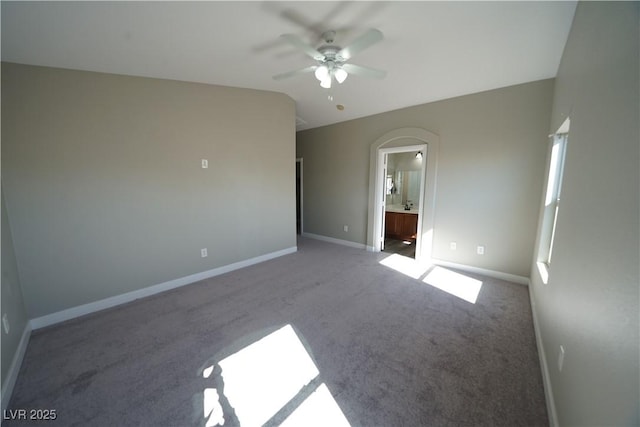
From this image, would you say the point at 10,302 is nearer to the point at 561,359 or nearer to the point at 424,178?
the point at 561,359

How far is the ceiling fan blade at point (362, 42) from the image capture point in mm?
1796

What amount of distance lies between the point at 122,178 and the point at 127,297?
1.38 metres

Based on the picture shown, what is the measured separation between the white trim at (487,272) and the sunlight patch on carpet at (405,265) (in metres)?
0.25

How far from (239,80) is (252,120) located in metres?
0.59

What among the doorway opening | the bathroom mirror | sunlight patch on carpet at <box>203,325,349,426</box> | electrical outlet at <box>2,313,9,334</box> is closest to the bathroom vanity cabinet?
the doorway opening

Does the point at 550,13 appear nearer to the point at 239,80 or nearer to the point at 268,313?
the point at 239,80

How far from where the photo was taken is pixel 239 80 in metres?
3.21

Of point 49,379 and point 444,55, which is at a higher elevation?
point 444,55

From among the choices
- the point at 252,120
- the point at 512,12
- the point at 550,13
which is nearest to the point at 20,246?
the point at 252,120

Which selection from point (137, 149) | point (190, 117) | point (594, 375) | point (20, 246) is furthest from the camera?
point (190, 117)

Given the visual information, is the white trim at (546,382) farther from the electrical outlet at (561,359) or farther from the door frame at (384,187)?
the door frame at (384,187)

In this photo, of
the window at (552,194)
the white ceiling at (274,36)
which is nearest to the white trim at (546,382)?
the window at (552,194)

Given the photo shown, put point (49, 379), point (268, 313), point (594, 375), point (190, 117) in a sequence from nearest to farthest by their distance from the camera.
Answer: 1. point (594, 375)
2. point (49, 379)
3. point (268, 313)
4. point (190, 117)

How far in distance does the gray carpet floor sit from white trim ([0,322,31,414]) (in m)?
0.04
